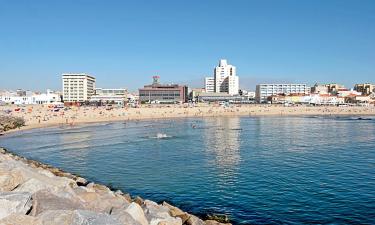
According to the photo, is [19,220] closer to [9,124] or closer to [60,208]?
Answer: [60,208]

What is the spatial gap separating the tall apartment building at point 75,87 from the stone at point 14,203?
159 metres

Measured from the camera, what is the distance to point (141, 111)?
10312cm

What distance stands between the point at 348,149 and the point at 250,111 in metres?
79.6

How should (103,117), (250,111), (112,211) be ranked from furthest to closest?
(250,111) < (103,117) < (112,211)

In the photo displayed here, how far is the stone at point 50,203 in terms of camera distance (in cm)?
1025

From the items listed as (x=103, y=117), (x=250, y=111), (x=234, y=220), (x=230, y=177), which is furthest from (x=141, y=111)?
(x=234, y=220)

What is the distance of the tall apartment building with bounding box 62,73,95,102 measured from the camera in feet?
533

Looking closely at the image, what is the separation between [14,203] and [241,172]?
18.4 m

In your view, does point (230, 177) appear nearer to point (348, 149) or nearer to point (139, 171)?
point (139, 171)

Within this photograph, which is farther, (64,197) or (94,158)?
(94,158)

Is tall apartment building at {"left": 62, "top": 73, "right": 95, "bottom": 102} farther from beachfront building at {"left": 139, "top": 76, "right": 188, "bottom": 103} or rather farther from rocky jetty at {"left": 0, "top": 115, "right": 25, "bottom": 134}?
rocky jetty at {"left": 0, "top": 115, "right": 25, "bottom": 134}

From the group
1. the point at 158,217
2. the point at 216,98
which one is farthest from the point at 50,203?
the point at 216,98

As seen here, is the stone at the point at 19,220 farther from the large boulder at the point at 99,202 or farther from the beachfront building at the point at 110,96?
the beachfront building at the point at 110,96

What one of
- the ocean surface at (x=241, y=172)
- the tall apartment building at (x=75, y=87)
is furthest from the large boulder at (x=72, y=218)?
the tall apartment building at (x=75, y=87)
